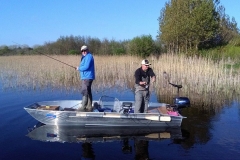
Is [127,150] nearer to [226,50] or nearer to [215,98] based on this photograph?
[215,98]

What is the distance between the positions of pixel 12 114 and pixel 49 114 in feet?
7.10

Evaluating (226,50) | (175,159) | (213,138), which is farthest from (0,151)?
(226,50)

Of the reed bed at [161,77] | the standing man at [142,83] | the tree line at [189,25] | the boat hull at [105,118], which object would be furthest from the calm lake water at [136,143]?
the tree line at [189,25]

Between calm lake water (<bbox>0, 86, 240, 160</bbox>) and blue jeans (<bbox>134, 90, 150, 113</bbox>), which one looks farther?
blue jeans (<bbox>134, 90, 150, 113</bbox>)

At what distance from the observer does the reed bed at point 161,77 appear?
1180 centimetres

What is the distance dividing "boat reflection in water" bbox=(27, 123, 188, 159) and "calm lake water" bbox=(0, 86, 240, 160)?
22 millimetres

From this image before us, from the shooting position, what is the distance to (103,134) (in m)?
6.85

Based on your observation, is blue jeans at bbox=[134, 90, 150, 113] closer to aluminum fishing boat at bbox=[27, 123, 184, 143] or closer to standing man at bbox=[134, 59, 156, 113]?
standing man at bbox=[134, 59, 156, 113]

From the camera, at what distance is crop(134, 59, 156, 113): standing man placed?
6898 millimetres

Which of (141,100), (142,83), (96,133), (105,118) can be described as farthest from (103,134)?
(142,83)

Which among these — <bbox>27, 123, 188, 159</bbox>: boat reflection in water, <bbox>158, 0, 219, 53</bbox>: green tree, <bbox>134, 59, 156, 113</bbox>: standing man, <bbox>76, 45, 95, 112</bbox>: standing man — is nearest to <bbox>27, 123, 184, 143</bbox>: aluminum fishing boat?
<bbox>27, 123, 188, 159</bbox>: boat reflection in water

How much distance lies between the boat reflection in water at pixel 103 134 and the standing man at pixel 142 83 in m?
0.64

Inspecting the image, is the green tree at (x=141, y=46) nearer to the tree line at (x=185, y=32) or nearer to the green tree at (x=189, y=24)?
the tree line at (x=185, y=32)

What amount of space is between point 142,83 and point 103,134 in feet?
5.36
